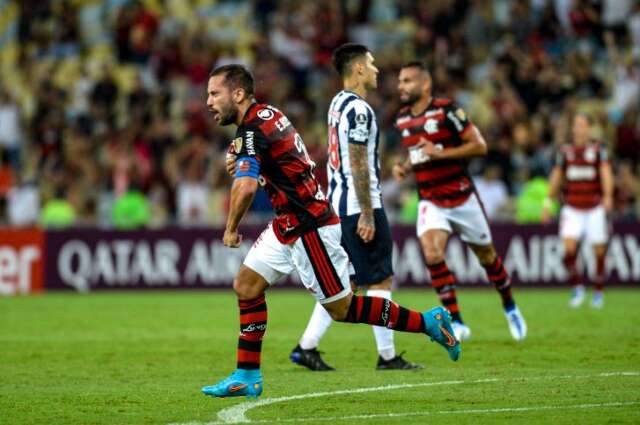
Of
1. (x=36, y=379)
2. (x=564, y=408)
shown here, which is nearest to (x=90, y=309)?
(x=36, y=379)

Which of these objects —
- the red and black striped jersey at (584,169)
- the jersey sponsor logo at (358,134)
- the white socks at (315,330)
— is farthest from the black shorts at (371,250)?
the red and black striped jersey at (584,169)

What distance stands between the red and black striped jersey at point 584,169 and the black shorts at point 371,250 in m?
7.53

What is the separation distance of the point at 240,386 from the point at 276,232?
1.17 meters

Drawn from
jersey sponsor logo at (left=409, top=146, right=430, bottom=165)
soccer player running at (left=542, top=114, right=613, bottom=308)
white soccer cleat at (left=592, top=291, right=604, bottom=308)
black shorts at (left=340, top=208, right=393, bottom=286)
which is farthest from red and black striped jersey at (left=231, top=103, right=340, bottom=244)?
white soccer cleat at (left=592, top=291, right=604, bottom=308)

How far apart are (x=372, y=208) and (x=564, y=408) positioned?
2847 millimetres

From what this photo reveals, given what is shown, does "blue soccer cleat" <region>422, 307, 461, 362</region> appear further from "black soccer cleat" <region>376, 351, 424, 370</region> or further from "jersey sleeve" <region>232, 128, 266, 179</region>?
"jersey sleeve" <region>232, 128, 266, 179</region>

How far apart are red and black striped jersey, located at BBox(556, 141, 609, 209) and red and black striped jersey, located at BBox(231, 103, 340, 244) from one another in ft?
30.2

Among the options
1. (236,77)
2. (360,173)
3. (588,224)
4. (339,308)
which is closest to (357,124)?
(360,173)

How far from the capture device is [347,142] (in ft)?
33.7

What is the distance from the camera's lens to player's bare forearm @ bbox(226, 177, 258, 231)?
332 inches

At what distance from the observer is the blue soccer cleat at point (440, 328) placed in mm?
9484

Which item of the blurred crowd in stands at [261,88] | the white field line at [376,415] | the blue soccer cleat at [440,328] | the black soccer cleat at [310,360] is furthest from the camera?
the blurred crowd in stands at [261,88]

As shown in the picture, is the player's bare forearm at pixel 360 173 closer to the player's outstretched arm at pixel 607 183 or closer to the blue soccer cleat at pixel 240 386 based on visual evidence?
the blue soccer cleat at pixel 240 386

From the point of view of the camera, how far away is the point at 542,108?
77.3 feet
